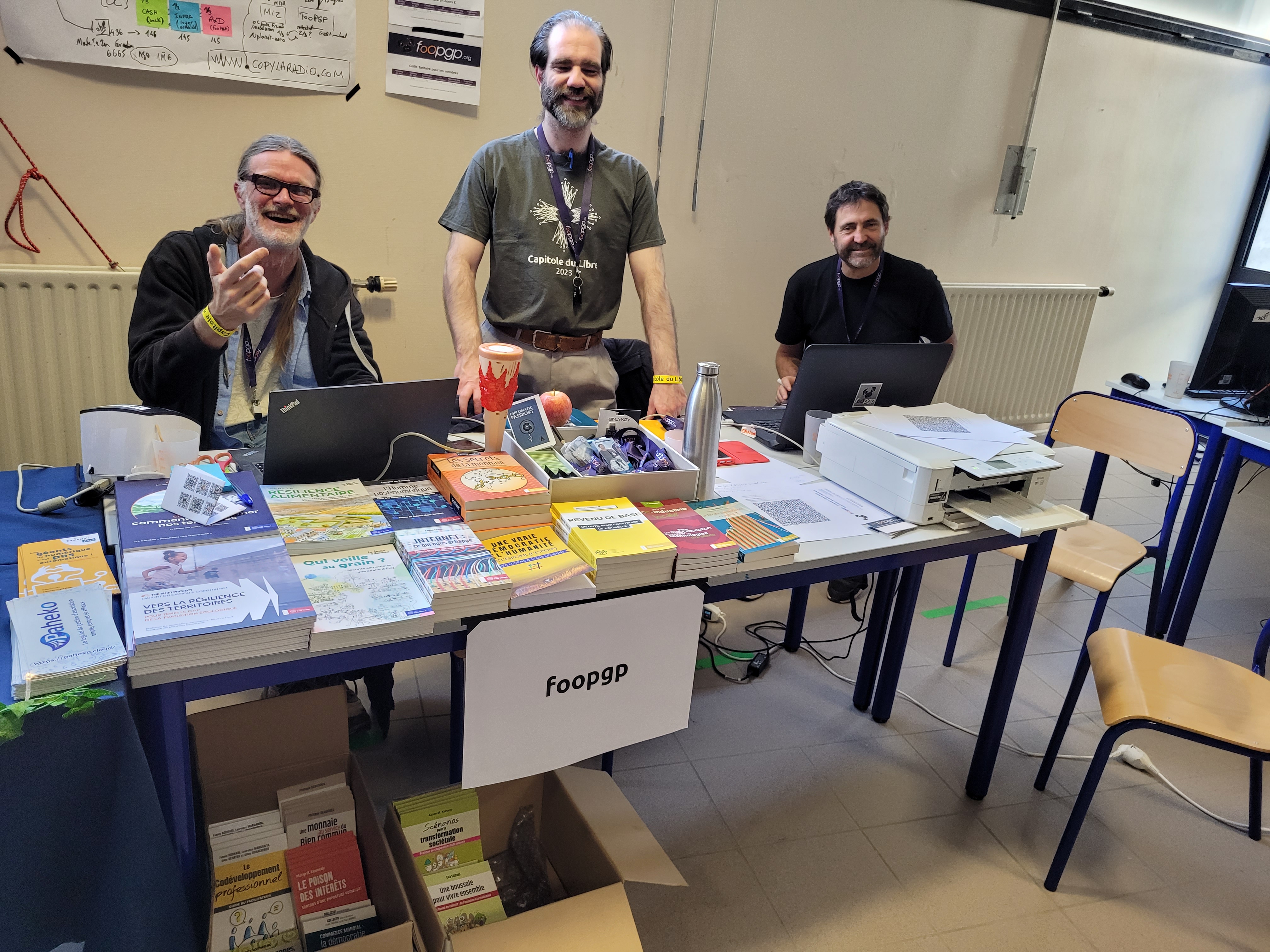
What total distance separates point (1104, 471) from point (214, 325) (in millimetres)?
2832

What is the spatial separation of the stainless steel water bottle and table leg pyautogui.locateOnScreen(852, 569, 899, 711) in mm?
794

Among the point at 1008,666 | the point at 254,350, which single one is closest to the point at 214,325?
the point at 254,350

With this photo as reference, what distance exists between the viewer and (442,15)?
9.45 ft

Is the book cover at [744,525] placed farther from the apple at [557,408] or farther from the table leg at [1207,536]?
the table leg at [1207,536]

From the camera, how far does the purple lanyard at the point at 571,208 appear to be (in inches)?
97.1

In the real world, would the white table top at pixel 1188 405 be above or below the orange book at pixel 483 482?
above

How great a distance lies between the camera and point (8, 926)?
1033 millimetres

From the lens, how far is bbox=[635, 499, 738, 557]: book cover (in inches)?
58.0

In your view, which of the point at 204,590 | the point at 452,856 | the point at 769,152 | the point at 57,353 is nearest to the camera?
the point at 204,590

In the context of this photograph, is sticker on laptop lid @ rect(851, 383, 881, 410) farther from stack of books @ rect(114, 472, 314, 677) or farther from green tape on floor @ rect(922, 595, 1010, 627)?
stack of books @ rect(114, 472, 314, 677)

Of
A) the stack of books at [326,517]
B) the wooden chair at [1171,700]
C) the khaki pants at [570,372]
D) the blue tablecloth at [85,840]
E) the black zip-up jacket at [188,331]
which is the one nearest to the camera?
the blue tablecloth at [85,840]

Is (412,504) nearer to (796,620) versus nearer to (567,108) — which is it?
(567,108)

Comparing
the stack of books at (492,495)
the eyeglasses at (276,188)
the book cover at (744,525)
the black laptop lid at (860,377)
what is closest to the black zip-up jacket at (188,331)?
the eyeglasses at (276,188)

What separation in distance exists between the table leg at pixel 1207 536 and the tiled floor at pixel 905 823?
1.58ft
